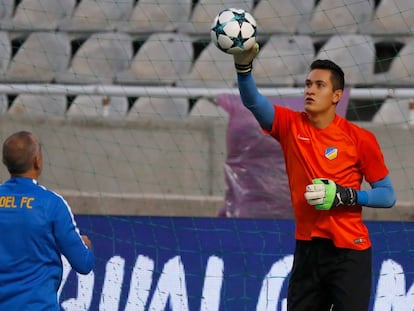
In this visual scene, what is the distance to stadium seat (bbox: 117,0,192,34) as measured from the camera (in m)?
10.8

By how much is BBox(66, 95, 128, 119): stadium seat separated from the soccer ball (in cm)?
413

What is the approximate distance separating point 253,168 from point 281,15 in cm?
257

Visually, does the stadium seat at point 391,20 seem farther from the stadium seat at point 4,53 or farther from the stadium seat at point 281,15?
the stadium seat at point 4,53

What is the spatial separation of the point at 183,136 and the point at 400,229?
260 centimetres

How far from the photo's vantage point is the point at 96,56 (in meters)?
10.8

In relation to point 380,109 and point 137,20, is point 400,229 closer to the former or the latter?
point 380,109

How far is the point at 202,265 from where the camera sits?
23.7ft

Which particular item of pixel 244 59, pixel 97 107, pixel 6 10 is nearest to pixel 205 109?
pixel 97 107

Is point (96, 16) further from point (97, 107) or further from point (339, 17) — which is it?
point (339, 17)

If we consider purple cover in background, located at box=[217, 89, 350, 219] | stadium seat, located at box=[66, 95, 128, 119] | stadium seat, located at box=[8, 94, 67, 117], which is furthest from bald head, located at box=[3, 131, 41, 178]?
stadium seat, located at box=[66, 95, 128, 119]

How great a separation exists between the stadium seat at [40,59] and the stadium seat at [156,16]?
2.06 ft

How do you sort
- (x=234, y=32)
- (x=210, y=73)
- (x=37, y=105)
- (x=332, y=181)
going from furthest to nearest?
(x=210, y=73)
(x=37, y=105)
(x=234, y=32)
(x=332, y=181)

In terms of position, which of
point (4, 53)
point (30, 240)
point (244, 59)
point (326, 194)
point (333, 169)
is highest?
point (4, 53)

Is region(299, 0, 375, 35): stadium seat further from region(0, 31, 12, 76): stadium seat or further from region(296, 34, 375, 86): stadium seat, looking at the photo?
region(0, 31, 12, 76): stadium seat
